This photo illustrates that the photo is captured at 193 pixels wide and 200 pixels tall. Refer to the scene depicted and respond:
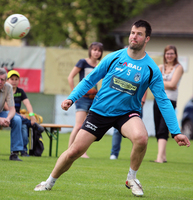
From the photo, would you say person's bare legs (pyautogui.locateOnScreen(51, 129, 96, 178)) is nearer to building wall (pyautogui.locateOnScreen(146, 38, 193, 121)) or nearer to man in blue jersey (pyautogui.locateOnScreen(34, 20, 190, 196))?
man in blue jersey (pyautogui.locateOnScreen(34, 20, 190, 196))

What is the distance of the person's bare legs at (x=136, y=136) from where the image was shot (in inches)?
196

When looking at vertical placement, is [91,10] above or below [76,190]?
above

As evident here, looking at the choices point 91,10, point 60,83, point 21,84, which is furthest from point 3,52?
point 91,10

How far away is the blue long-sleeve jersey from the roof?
54.4ft

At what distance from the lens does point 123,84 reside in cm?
510

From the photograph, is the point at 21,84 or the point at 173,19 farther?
Result: the point at 173,19

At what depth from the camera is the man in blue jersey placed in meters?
5.05

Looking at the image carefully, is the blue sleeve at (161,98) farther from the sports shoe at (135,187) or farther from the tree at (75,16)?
the tree at (75,16)

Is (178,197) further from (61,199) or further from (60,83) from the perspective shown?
(60,83)

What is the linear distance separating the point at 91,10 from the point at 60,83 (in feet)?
31.9

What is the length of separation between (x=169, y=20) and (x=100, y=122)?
1937cm

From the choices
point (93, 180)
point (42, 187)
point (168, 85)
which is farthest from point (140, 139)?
point (168, 85)

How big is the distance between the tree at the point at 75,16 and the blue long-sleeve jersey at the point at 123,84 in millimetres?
19375

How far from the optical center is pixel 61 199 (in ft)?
15.6
